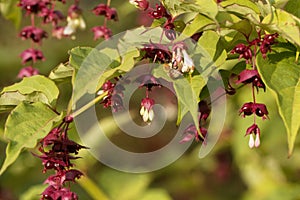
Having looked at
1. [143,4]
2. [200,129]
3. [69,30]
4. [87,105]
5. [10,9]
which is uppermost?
[10,9]

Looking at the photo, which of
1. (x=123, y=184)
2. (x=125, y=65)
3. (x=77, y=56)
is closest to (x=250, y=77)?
(x=125, y=65)

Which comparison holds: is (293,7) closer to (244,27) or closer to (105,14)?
(244,27)

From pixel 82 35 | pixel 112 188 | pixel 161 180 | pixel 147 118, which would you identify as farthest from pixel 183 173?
pixel 147 118

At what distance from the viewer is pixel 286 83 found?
5.36 feet

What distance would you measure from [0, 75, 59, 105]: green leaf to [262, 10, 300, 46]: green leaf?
58 centimetres

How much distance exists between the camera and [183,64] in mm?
1650

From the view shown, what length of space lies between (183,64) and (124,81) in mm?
181

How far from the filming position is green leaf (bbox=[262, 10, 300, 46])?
1.50 m

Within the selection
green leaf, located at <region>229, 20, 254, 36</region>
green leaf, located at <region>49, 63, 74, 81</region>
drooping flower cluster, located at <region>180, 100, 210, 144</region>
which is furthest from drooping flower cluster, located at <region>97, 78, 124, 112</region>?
green leaf, located at <region>229, 20, 254, 36</region>

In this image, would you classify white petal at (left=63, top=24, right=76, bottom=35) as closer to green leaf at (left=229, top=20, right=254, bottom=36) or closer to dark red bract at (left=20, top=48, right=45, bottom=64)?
dark red bract at (left=20, top=48, right=45, bottom=64)

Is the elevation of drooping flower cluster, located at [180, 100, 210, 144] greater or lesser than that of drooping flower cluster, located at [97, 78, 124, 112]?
lesser

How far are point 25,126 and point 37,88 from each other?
7.6 inches

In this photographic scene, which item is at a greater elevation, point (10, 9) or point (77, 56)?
point (10, 9)

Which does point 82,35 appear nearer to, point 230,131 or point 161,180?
point 161,180
